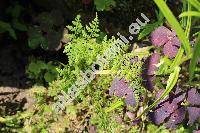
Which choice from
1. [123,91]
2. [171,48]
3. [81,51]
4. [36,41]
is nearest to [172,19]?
[171,48]

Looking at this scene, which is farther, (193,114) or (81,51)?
(81,51)

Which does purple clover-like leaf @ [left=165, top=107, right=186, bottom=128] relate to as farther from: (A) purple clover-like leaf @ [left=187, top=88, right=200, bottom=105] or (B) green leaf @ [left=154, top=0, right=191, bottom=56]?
(B) green leaf @ [left=154, top=0, right=191, bottom=56]

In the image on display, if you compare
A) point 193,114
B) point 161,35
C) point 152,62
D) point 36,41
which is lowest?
point 193,114

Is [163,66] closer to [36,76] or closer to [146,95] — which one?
[146,95]

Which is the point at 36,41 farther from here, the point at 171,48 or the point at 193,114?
the point at 193,114

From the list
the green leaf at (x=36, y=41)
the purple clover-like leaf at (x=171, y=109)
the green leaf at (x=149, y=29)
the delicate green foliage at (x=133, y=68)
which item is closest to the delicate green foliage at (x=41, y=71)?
the green leaf at (x=36, y=41)

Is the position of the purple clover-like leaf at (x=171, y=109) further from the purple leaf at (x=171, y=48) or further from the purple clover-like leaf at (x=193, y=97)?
the purple leaf at (x=171, y=48)
